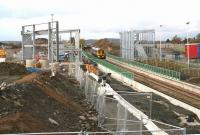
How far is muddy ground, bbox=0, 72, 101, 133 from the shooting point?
17.5 m

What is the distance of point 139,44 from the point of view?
111 m

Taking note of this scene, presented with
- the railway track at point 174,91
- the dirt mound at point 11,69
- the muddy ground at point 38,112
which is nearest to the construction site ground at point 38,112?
the muddy ground at point 38,112

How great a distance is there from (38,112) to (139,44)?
91.6 meters

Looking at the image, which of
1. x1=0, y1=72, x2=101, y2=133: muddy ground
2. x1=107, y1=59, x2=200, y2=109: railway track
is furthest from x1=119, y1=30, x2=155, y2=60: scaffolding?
x1=0, y1=72, x2=101, y2=133: muddy ground

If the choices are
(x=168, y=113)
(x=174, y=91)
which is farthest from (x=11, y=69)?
(x=174, y=91)

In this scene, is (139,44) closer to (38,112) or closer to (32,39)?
(32,39)

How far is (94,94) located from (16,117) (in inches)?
470

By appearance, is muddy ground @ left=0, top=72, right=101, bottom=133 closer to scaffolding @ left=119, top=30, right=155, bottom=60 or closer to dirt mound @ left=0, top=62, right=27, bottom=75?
dirt mound @ left=0, top=62, right=27, bottom=75

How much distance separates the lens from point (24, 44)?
6631 cm

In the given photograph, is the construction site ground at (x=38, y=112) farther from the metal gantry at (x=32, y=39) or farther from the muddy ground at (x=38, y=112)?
the metal gantry at (x=32, y=39)

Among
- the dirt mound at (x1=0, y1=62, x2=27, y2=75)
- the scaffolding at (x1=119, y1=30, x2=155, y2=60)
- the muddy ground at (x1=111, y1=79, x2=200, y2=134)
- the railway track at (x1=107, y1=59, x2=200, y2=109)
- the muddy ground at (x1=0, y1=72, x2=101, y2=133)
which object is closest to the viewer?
the muddy ground at (x1=0, y1=72, x2=101, y2=133)

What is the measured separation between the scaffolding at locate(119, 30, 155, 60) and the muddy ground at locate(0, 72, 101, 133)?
8029cm

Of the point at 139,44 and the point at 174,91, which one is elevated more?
the point at 139,44

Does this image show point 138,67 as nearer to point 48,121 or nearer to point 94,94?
point 94,94
